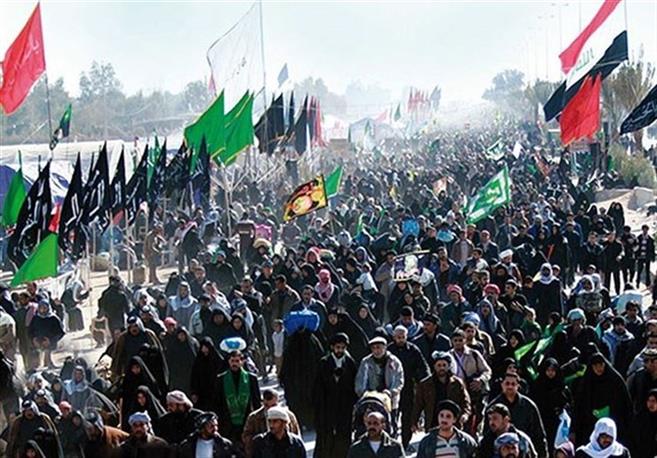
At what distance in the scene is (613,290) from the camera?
774 inches

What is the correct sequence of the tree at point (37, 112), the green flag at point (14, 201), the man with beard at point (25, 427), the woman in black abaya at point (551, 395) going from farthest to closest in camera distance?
the tree at point (37, 112)
the green flag at point (14, 201)
the woman in black abaya at point (551, 395)
the man with beard at point (25, 427)

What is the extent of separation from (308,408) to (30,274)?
3.71 meters

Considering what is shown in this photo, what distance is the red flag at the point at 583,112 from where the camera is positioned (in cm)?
2488

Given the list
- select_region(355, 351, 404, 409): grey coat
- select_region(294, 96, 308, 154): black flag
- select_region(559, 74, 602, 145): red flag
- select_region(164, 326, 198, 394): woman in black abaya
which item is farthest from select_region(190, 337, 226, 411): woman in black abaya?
select_region(294, 96, 308, 154): black flag

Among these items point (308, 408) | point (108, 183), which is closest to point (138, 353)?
point (308, 408)

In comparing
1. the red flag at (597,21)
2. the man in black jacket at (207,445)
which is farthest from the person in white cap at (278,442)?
the red flag at (597,21)

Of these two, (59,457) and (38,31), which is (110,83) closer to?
(38,31)

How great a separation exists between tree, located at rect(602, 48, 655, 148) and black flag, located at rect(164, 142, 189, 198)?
3015 cm

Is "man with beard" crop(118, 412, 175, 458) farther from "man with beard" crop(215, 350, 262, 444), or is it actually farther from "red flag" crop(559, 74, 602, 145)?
"red flag" crop(559, 74, 602, 145)

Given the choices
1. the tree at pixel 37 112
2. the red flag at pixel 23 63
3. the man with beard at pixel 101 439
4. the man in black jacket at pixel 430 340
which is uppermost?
the tree at pixel 37 112

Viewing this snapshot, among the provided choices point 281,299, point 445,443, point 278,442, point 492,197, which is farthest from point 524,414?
point 492,197

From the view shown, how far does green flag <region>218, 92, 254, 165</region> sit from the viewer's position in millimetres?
26547

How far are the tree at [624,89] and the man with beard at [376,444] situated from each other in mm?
44145

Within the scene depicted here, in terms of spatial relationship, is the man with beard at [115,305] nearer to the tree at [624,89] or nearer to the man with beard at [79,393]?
the man with beard at [79,393]
